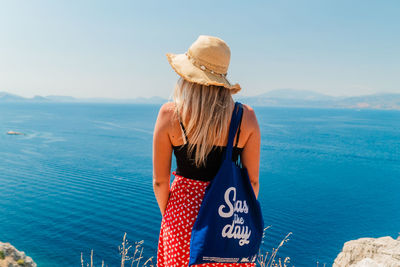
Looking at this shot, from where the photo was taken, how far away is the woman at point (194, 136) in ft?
5.15

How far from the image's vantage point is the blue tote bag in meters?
1.51

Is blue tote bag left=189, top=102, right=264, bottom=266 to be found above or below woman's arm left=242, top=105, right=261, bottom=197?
below

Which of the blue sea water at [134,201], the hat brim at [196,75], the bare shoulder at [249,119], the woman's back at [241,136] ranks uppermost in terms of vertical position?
the hat brim at [196,75]

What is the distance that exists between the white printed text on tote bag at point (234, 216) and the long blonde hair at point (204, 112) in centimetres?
31

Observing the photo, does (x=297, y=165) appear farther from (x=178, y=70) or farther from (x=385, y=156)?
(x=178, y=70)

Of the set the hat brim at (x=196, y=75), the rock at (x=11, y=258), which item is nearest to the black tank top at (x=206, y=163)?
the hat brim at (x=196, y=75)

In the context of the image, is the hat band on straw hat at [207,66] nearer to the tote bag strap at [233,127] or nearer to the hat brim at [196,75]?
the hat brim at [196,75]

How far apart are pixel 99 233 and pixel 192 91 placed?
719 inches

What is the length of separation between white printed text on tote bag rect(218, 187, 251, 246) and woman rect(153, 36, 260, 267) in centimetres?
22

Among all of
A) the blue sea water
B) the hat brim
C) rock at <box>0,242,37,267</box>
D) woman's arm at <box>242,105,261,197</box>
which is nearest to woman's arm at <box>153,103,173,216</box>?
the hat brim

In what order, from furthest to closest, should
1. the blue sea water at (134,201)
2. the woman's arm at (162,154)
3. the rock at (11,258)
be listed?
the blue sea water at (134,201), the rock at (11,258), the woman's arm at (162,154)

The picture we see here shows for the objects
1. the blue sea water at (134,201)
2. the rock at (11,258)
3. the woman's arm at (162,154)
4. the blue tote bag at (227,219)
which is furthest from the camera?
the blue sea water at (134,201)

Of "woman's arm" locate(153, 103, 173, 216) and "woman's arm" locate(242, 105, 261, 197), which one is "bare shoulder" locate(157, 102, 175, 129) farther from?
"woman's arm" locate(242, 105, 261, 197)

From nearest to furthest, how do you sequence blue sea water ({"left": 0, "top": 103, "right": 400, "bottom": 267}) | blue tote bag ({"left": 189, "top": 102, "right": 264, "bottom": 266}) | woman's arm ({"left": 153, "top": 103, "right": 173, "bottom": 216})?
blue tote bag ({"left": 189, "top": 102, "right": 264, "bottom": 266}) < woman's arm ({"left": 153, "top": 103, "right": 173, "bottom": 216}) < blue sea water ({"left": 0, "top": 103, "right": 400, "bottom": 267})
